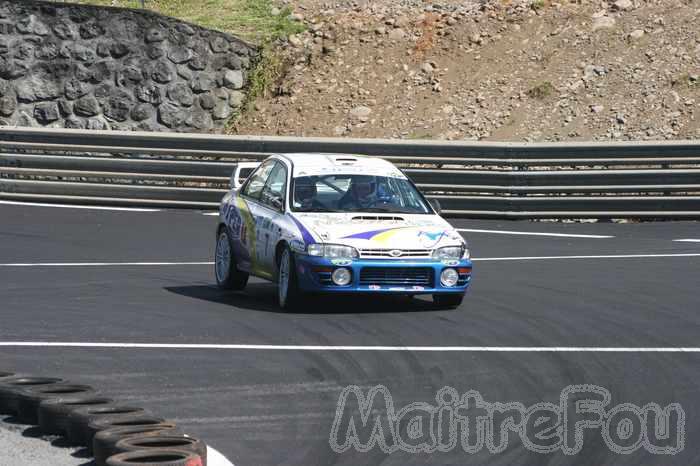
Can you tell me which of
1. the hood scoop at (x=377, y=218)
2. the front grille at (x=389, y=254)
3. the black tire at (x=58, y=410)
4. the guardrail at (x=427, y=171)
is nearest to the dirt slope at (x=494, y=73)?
the guardrail at (x=427, y=171)

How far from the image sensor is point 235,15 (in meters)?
33.2

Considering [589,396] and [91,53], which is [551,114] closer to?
[91,53]

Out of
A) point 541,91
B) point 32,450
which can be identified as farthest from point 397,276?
point 541,91

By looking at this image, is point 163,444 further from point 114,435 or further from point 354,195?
point 354,195

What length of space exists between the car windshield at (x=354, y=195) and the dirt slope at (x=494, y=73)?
13.1 meters

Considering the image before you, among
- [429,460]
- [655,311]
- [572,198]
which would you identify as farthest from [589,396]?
[572,198]

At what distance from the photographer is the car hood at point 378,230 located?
1327cm

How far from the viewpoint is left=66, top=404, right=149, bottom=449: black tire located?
793 centimetres

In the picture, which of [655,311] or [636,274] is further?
[636,274]

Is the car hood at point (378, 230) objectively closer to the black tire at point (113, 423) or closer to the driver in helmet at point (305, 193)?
the driver in helmet at point (305, 193)

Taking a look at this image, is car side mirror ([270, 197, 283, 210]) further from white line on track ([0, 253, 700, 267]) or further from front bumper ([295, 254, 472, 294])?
white line on track ([0, 253, 700, 267])

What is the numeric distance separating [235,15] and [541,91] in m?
8.10

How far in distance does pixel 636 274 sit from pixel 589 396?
6.90 meters

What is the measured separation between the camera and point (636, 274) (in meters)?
16.1
